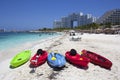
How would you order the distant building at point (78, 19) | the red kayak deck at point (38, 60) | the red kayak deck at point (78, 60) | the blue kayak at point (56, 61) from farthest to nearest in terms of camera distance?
the distant building at point (78, 19), the red kayak deck at point (38, 60), the red kayak deck at point (78, 60), the blue kayak at point (56, 61)

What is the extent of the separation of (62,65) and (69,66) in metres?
0.61

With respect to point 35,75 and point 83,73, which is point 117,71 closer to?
point 83,73

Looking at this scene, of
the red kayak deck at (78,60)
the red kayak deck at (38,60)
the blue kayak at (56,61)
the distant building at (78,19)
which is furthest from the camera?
the distant building at (78,19)

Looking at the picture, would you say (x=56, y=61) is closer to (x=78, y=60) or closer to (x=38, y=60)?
(x=38, y=60)

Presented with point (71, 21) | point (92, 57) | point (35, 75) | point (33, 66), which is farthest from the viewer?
point (71, 21)

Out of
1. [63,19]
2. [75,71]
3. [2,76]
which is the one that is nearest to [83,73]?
[75,71]

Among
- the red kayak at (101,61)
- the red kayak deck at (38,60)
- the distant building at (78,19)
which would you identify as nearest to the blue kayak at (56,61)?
the red kayak deck at (38,60)

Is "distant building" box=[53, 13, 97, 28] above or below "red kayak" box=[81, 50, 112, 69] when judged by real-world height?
above

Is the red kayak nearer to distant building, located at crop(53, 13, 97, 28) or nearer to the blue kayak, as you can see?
the blue kayak

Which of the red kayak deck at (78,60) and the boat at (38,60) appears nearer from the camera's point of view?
the red kayak deck at (78,60)

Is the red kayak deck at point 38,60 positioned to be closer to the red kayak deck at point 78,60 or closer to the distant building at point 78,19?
the red kayak deck at point 78,60

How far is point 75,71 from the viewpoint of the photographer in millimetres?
7664

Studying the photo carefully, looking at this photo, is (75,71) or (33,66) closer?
(75,71)

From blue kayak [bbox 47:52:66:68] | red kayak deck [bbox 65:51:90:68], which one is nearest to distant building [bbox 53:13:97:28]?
red kayak deck [bbox 65:51:90:68]
